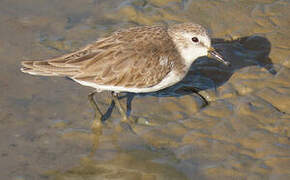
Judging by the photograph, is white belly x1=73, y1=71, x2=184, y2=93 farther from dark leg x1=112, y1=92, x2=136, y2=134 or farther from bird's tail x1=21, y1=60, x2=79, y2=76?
dark leg x1=112, y1=92, x2=136, y2=134

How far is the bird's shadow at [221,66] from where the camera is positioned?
8.20 meters

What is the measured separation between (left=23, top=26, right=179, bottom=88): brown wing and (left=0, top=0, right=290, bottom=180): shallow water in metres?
0.81

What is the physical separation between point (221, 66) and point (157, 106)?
5.26 feet

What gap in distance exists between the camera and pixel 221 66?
8.66m

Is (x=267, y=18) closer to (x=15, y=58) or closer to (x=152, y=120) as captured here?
(x=152, y=120)

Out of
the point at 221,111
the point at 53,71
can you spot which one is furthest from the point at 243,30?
the point at 53,71

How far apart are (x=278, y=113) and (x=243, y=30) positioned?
2.34 m

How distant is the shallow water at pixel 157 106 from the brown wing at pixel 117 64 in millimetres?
815

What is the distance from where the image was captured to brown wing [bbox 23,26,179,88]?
7.03 m

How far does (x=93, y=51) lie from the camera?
7.20 meters

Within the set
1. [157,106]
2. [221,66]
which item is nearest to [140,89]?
[157,106]

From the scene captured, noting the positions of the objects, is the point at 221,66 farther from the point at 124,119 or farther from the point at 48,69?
the point at 48,69

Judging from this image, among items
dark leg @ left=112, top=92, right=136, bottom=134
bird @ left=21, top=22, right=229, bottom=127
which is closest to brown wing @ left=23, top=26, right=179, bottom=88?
bird @ left=21, top=22, right=229, bottom=127

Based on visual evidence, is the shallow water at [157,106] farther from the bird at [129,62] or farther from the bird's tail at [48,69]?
the bird's tail at [48,69]
